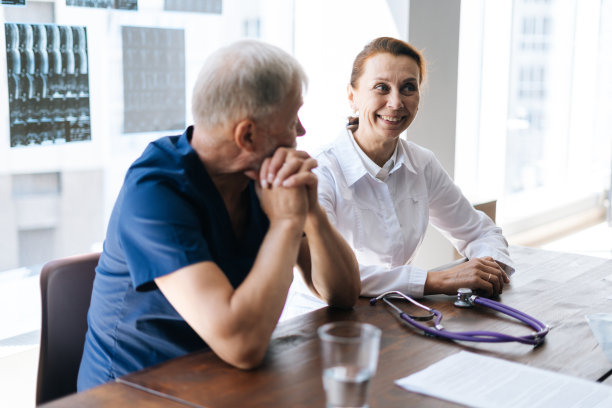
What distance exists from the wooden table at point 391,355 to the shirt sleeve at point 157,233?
191 mm

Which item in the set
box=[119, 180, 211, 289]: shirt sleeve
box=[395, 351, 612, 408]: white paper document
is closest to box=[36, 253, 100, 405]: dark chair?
box=[119, 180, 211, 289]: shirt sleeve

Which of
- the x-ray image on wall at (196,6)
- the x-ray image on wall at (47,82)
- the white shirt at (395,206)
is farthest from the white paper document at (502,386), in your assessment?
the x-ray image on wall at (196,6)

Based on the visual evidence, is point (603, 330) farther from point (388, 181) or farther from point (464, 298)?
point (388, 181)

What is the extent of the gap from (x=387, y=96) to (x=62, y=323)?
4.14 feet

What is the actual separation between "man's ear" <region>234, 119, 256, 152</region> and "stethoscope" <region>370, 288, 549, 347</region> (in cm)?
52

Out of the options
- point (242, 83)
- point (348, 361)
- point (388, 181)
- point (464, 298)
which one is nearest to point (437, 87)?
point (388, 181)

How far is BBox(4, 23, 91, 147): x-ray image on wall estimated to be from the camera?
2.26 metres

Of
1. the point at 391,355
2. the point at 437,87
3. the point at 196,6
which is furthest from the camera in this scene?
the point at 437,87

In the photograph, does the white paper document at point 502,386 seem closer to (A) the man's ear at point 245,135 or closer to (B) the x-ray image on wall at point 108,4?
(A) the man's ear at point 245,135

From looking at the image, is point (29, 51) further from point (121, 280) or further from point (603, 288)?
point (603, 288)

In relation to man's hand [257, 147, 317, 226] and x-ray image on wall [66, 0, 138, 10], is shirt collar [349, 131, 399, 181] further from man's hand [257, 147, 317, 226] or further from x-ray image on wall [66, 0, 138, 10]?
x-ray image on wall [66, 0, 138, 10]

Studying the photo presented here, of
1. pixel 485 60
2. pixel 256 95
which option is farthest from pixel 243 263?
pixel 485 60

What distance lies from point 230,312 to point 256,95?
17.1 inches

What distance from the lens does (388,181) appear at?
2.28 m
